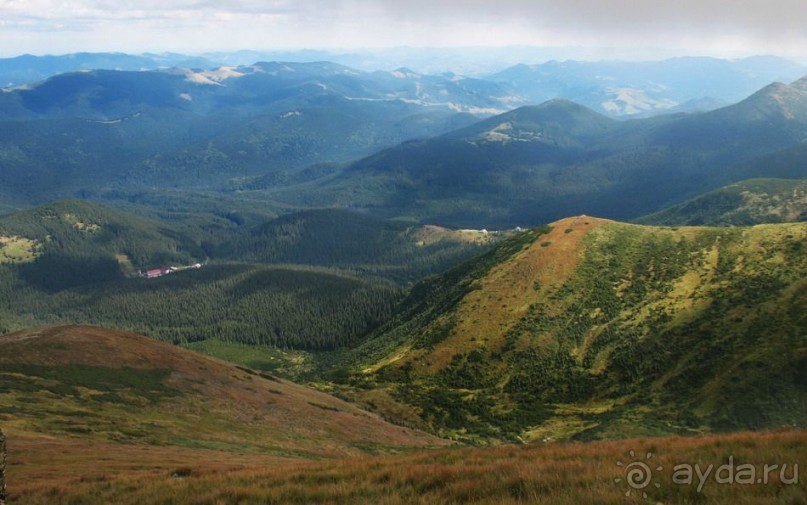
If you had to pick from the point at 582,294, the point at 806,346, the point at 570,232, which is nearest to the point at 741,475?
the point at 806,346

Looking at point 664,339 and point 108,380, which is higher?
point 108,380

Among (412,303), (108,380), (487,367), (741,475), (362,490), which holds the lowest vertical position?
(412,303)

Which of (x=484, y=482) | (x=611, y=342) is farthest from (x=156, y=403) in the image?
(x=611, y=342)

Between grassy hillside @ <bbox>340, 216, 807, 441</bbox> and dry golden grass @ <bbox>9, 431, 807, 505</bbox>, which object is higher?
dry golden grass @ <bbox>9, 431, 807, 505</bbox>

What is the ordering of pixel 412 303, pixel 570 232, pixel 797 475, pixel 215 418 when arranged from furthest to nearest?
pixel 412 303 → pixel 570 232 → pixel 215 418 → pixel 797 475

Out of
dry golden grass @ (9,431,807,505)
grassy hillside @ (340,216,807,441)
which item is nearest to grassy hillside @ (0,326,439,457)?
dry golden grass @ (9,431,807,505)

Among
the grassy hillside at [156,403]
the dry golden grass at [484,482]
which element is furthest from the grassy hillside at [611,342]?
the dry golden grass at [484,482]

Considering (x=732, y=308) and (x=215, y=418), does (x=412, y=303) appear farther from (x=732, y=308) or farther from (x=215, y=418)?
(x=215, y=418)

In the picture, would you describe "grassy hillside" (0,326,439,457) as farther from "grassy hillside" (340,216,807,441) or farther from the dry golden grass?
"grassy hillside" (340,216,807,441)
